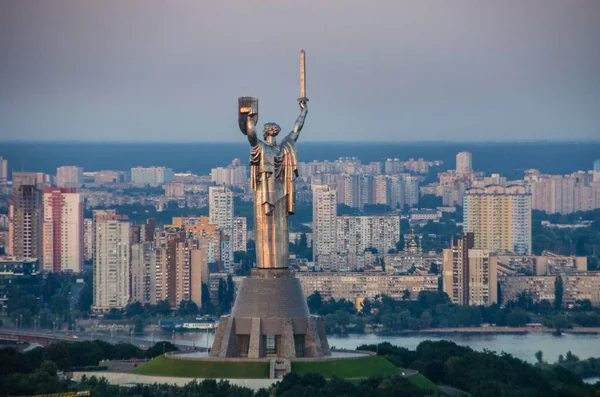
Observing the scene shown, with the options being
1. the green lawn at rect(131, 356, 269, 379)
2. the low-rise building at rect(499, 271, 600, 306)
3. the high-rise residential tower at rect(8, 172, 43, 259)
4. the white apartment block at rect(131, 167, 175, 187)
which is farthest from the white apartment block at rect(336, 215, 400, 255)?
the green lawn at rect(131, 356, 269, 379)

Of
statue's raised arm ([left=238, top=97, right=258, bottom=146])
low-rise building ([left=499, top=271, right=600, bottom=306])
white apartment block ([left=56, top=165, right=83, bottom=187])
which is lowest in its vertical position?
low-rise building ([left=499, top=271, right=600, bottom=306])

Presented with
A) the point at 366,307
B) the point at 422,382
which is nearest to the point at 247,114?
the point at 422,382

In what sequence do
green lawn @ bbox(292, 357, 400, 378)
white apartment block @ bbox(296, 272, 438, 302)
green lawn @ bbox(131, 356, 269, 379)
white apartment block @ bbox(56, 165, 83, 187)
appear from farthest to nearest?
white apartment block @ bbox(56, 165, 83, 187), white apartment block @ bbox(296, 272, 438, 302), green lawn @ bbox(292, 357, 400, 378), green lawn @ bbox(131, 356, 269, 379)

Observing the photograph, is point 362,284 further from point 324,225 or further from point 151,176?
point 151,176

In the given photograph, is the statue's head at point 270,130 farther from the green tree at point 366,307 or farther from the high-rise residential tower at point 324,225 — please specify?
the high-rise residential tower at point 324,225

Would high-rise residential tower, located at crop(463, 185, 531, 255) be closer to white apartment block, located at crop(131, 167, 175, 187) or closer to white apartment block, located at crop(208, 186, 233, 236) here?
white apartment block, located at crop(208, 186, 233, 236)

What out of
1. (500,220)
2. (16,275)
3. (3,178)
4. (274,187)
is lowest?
(16,275)

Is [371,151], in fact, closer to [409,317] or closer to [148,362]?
[409,317]
